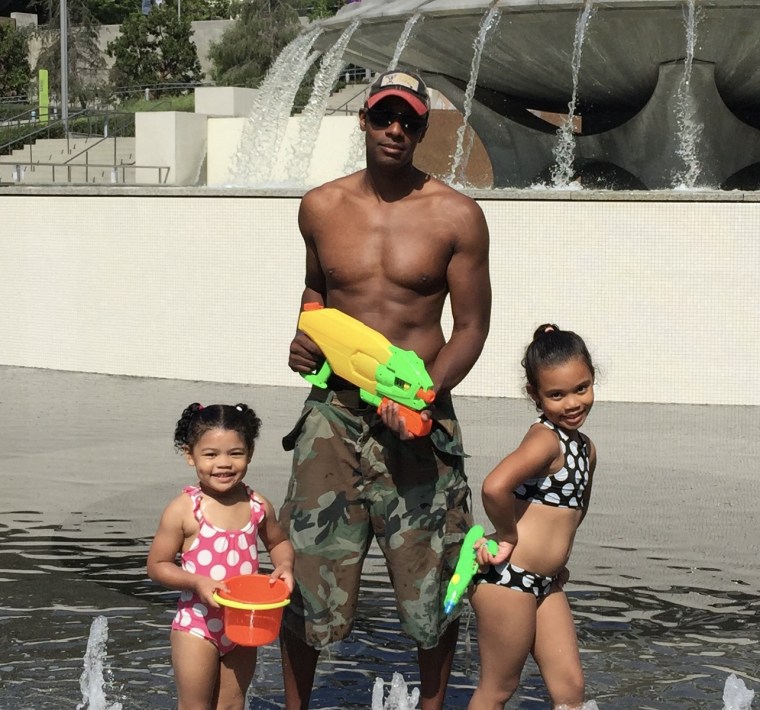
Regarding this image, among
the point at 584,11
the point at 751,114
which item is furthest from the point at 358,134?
the point at 584,11

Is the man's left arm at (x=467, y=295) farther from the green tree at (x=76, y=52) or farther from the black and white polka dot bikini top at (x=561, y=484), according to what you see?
the green tree at (x=76, y=52)

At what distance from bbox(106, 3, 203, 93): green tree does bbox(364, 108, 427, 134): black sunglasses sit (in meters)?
42.9

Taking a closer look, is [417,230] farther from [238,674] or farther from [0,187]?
[0,187]

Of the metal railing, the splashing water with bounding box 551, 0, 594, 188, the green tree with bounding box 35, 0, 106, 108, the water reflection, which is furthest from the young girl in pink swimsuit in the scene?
the green tree with bounding box 35, 0, 106, 108

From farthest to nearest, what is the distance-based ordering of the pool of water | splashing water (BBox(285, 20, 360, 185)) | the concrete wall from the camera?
splashing water (BBox(285, 20, 360, 185)), the concrete wall, the pool of water

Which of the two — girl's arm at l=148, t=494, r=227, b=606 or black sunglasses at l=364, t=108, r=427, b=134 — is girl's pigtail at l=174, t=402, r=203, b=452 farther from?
black sunglasses at l=364, t=108, r=427, b=134

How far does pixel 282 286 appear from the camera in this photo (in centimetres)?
1177

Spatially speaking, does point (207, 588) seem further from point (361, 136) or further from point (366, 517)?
point (361, 136)

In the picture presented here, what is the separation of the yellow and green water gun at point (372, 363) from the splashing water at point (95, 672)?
3.71 feet

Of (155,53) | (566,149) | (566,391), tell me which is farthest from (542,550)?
(155,53)

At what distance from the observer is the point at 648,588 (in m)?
5.62

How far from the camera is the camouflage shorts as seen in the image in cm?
374

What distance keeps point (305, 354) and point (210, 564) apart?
576 mm

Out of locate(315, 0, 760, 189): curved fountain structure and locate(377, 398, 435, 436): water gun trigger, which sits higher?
locate(315, 0, 760, 189): curved fountain structure
